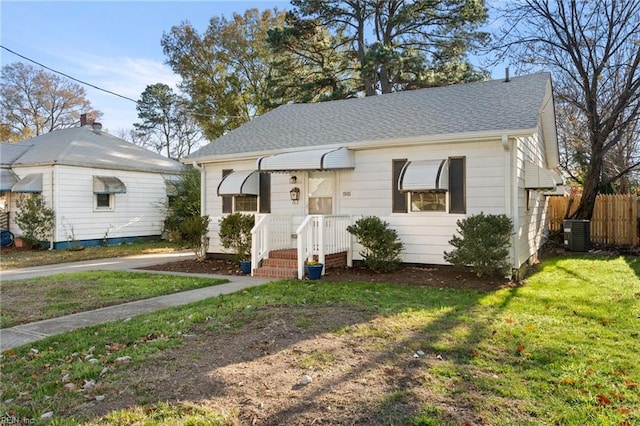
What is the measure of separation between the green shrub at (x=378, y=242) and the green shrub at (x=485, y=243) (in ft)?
4.61

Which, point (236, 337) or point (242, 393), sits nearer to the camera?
point (242, 393)

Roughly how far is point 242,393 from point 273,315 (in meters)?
2.35

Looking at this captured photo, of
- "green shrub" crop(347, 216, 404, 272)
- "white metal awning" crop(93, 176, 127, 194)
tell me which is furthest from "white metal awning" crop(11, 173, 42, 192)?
"green shrub" crop(347, 216, 404, 272)

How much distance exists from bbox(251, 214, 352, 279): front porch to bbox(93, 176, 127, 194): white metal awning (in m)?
9.34

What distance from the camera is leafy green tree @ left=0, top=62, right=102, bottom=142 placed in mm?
28875

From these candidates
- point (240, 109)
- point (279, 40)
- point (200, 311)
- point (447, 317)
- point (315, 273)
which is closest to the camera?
point (447, 317)

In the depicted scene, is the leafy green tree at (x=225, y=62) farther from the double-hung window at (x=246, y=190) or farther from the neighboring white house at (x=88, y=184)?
the double-hung window at (x=246, y=190)

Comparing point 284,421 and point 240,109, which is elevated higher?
point 240,109

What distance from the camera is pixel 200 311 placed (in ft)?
19.2

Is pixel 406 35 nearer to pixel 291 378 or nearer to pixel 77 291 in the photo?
pixel 77 291

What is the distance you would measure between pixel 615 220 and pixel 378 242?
10.2 m

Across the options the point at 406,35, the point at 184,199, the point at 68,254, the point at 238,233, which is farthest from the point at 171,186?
the point at 406,35

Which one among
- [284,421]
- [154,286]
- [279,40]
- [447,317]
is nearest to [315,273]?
[154,286]

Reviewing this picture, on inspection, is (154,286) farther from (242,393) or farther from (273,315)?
(242,393)
